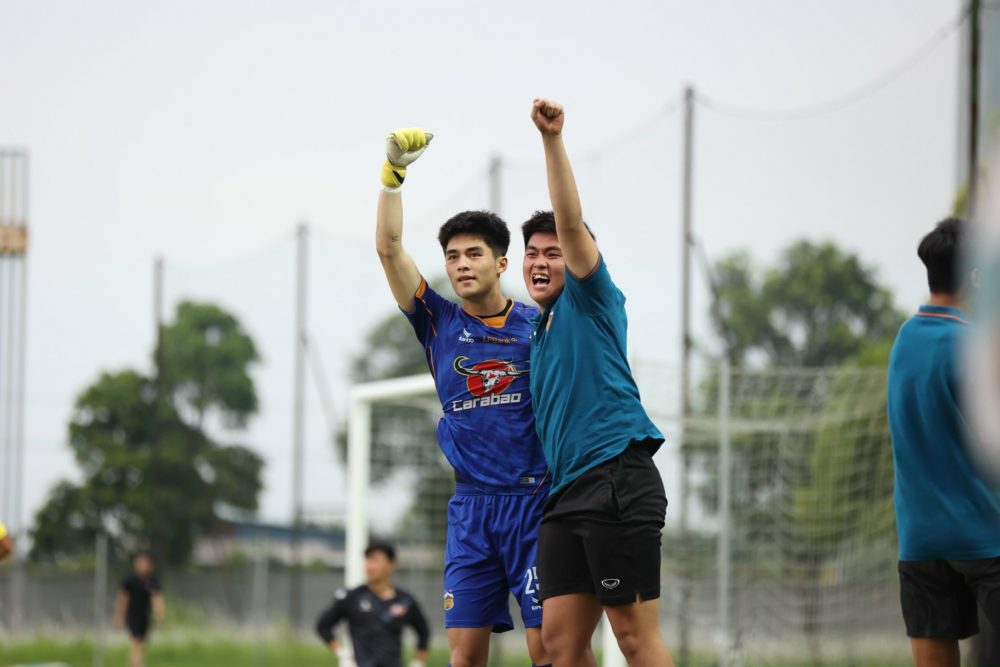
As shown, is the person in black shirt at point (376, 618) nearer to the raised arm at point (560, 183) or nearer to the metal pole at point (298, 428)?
the raised arm at point (560, 183)

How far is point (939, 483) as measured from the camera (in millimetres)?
4141

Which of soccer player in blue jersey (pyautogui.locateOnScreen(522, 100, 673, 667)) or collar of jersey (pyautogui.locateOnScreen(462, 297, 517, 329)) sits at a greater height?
collar of jersey (pyautogui.locateOnScreen(462, 297, 517, 329))

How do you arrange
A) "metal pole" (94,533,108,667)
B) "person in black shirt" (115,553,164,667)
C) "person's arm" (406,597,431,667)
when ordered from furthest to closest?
"metal pole" (94,533,108,667), "person in black shirt" (115,553,164,667), "person's arm" (406,597,431,667)

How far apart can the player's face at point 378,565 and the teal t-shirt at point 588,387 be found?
5184mm

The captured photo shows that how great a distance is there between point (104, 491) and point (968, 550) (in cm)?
2090

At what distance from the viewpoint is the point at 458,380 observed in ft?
15.4

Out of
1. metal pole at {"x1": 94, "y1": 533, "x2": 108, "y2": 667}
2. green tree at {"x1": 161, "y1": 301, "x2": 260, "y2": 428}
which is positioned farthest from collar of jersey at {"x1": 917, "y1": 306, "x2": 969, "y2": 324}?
green tree at {"x1": 161, "y1": 301, "x2": 260, "y2": 428}

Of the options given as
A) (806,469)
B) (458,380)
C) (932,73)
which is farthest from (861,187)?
(458,380)

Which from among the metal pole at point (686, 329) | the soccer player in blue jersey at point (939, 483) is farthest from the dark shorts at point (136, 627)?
the soccer player in blue jersey at point (939, 483)

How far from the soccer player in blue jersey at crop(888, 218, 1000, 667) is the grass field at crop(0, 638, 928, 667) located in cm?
1432

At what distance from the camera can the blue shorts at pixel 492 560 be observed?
4.57m

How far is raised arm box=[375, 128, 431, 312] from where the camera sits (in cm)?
456

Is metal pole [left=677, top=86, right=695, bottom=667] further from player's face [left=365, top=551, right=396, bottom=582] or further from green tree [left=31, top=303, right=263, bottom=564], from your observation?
green tree [left=31, top=303, right=263, bottom=564]

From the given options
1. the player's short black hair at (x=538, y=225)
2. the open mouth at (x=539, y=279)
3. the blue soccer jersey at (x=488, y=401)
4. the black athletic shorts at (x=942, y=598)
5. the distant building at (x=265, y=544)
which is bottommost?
the distant building at (x=265, y=544)
